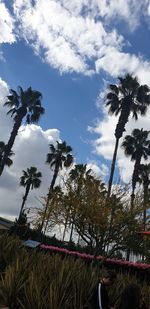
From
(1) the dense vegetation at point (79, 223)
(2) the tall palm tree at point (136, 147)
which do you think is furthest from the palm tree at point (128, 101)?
(2) the tall palm tree at point (136, 147)

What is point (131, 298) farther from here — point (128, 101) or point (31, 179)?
point (31, 179)

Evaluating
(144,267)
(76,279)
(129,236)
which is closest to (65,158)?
(129,236)

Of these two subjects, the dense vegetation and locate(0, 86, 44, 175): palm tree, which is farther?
locate(0, 86, 44, 175): palm tree

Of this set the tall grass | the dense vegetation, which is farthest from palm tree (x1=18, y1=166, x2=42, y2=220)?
the tall grass

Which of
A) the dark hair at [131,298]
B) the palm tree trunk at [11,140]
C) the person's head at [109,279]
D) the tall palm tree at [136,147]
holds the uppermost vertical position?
the tall palm tree at [136,147]

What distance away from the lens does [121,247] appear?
898 inches

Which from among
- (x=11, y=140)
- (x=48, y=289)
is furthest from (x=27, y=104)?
(x=48, y=289)

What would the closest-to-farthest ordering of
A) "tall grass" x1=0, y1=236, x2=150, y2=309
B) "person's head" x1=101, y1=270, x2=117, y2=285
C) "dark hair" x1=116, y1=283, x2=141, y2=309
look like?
"dark hair" x1=116, y1=283, x2=141, y2=309 → "person's head" x1=101, y1=270, x2=117, y2=285 → "tall grass" x1=0, y1=236, x2=150, y2=309

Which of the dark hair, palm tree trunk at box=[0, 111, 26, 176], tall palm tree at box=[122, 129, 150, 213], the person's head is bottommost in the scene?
the dark hair

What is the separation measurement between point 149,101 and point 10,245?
26.5 meters

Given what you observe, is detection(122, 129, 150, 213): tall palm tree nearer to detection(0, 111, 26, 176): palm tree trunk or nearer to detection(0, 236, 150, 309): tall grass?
detection(0, 111, 26, 176): palm tree trunk

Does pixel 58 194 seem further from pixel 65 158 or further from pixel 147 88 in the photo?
pixel 65 158

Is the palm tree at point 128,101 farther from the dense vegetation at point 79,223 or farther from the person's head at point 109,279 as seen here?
the person's head at point 109,279

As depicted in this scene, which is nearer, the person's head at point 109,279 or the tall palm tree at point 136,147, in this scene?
the person's head at point 109,279
